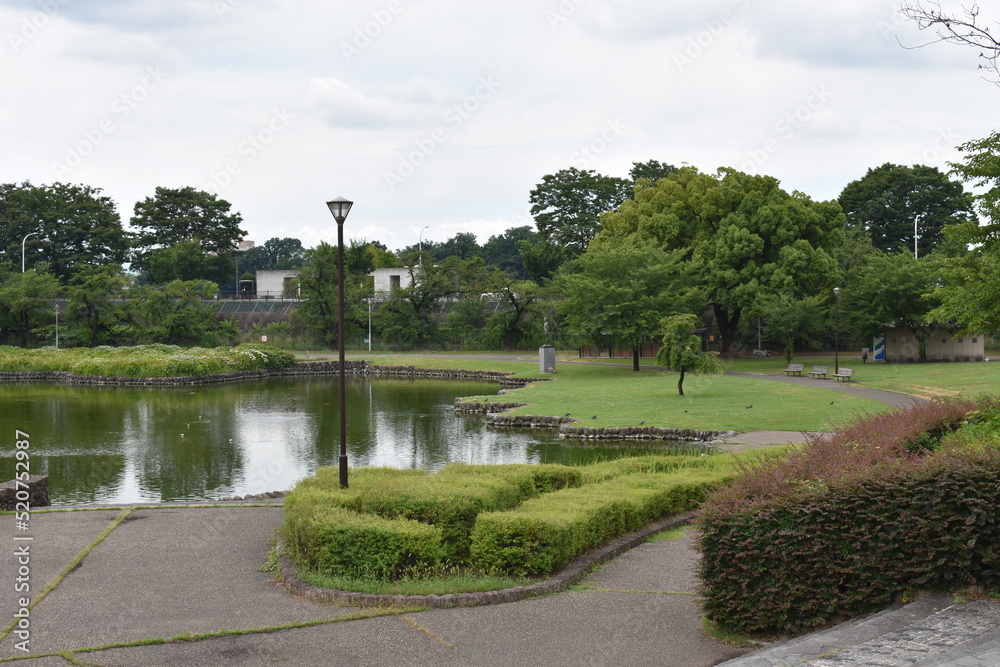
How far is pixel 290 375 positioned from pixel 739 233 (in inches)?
1065

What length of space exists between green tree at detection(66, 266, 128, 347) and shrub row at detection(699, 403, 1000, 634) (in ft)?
187

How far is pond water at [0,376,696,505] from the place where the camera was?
20.2 meters

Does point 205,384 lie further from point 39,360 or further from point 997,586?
point 997,586

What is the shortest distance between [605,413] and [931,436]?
16364mm

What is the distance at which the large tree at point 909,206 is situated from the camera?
7062 cm

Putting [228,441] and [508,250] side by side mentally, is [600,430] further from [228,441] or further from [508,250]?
[508,250]

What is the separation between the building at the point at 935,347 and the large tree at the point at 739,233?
4.69m

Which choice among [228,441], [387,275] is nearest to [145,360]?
[228,441]

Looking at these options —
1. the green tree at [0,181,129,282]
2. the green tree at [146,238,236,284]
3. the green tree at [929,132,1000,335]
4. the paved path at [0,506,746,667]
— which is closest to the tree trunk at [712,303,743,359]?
the green tree at [929,132,1000,335]

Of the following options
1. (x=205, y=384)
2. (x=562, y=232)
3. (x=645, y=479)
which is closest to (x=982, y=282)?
(x=645, y=479)

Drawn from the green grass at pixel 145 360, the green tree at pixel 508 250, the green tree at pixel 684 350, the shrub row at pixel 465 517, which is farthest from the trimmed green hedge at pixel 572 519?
the green tree at pixel 508 250

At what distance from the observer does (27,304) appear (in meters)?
59.4

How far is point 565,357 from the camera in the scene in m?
57.0

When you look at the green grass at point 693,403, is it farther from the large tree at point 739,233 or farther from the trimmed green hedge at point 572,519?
the trimmed green hedge at point 572,519
